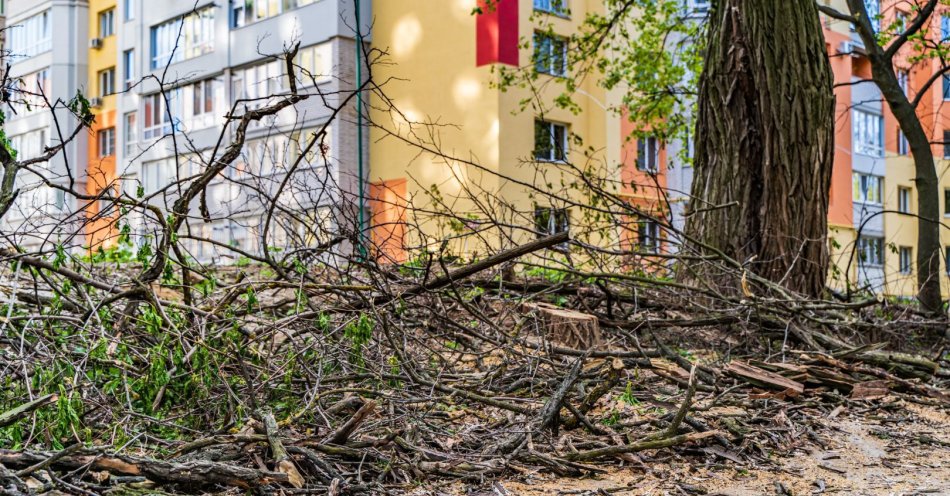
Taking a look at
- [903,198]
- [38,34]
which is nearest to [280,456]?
[903,198]

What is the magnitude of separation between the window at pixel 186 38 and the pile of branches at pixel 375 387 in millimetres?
28007

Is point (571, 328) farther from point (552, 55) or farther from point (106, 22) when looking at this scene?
point (106, 22)

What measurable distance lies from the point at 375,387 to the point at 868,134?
36292mm

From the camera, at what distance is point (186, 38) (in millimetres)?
35625

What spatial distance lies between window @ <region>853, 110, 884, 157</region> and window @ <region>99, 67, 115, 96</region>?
2743 cm

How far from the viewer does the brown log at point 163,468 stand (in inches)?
155

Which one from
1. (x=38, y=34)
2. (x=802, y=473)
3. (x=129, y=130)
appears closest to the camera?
(x=802, y=473)

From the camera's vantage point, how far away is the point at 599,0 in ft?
89.9

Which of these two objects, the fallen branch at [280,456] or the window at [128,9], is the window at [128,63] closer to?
the window at [128,9]

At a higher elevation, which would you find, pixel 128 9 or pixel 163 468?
pixel 128 9

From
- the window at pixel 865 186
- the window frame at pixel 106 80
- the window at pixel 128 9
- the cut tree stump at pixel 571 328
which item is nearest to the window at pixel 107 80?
the window frame at pixel 106 80

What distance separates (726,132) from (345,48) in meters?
20.8

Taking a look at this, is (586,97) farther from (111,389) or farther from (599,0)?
(111,389)

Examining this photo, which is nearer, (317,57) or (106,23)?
Result: (317,57)
